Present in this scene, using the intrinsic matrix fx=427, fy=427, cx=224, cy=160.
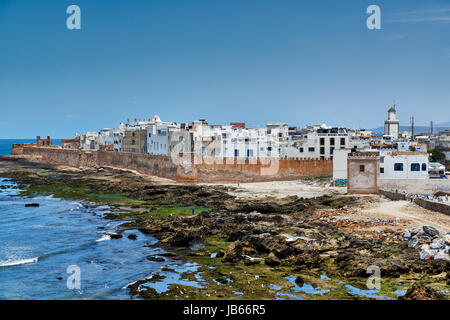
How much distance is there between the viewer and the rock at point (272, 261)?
67.7 feet

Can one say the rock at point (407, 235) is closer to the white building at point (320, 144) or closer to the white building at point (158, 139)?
the white building at point (320, 144)

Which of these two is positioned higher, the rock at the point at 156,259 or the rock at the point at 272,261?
the rock at the point at 272,261

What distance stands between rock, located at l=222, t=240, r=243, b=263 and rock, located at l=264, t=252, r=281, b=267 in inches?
62.1

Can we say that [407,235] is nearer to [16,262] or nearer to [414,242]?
[414,242]

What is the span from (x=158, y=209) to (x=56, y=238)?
472 inches

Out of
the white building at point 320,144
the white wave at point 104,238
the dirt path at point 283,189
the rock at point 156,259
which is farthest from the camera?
the white building at point 320,144

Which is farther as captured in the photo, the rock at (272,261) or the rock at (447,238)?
the rock at (272,261)

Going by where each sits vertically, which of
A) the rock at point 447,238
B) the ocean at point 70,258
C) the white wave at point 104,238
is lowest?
the ocean at point 70,258

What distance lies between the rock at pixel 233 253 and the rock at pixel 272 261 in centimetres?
158

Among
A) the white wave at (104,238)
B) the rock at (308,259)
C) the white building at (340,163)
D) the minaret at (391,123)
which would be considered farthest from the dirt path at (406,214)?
the minaret at (391,123)

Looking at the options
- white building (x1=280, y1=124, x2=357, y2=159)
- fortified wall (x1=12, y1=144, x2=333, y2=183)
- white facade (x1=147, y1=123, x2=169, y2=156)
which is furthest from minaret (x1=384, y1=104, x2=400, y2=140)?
white facade (x1=147, y1=123, x2=169, y2=156)

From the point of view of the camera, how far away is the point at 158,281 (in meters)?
18.9

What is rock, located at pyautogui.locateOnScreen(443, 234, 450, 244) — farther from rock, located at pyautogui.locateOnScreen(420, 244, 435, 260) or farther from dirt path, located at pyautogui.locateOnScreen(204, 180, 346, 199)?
dirt path, located at pyautogui.locateOnScreen(204, 180, 346, 199)

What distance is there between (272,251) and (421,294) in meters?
8.56
